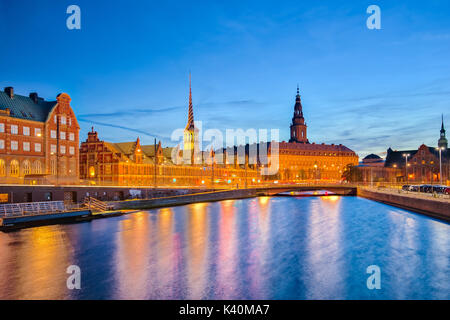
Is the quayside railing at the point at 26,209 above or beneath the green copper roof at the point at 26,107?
beneath

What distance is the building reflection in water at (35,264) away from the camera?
1972 cm

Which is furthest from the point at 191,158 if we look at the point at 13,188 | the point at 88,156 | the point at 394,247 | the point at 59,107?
the point at 394,247

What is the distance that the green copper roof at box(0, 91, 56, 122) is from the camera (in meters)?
67.6

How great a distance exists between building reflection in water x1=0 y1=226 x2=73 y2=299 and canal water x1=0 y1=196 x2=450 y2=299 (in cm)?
6

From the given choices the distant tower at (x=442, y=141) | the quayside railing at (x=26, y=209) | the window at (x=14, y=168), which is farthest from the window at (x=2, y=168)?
the distant tower at (x=442, y=141)

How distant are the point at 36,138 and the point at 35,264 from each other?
5121 centimetres

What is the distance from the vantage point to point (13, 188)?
170ft

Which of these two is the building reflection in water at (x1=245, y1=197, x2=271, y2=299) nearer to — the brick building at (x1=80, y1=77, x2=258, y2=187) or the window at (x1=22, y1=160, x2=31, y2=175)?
the brick building at (x1=80, y1=77, x2=258, y2=187)

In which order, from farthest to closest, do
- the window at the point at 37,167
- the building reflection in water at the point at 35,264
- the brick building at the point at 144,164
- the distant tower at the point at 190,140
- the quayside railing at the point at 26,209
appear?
the distant tower at the point at 190,140 → the brick building at the point at 144,164 → the window at the point at 37,167 → the quayside railing at the point at 26,209 → the building reflection in water at the point at 35,264

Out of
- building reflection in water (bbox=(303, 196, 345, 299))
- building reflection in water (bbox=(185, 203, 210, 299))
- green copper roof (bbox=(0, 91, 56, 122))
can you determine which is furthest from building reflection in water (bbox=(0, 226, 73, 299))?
green copper roof (bbox=(0, 91, 56, 122))

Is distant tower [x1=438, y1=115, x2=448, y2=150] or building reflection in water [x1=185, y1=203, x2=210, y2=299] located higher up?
distant tower [x1=438, y1=115, x2=448, y2=150]

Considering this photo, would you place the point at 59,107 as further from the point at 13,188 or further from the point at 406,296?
the point at 406,296

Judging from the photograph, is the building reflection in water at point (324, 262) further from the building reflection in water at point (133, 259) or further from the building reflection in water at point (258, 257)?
the building reflection in water at point (133, 259)

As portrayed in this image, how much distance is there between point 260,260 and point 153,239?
12119 mm
